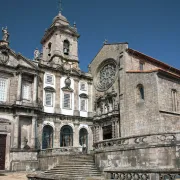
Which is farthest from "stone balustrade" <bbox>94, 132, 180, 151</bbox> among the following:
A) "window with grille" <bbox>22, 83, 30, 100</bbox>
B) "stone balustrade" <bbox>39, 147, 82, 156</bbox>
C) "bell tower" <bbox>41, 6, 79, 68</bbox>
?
"bell tower" <bbox>41, 6, 79, 68</bbox>

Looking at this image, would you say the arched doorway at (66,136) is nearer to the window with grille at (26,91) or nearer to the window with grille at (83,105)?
the window with grille at (83,105)

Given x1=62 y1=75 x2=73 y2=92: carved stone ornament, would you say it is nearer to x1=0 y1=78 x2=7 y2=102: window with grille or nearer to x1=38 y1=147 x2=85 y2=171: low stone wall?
x1=0 y1=78 x2=7 y2=102: window with grille

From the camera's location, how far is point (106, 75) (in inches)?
1256

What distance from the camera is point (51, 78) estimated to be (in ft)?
102

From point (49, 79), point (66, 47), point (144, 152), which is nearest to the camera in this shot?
point (144, 152)

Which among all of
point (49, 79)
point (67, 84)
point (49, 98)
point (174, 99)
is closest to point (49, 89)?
point (49, 98)

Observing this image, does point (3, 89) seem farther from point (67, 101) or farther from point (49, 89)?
point (67, 101)

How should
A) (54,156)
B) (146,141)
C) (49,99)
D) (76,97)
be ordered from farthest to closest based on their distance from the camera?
(76,97), (49,99), (54,156), (146,141)

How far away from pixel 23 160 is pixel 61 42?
17203mm

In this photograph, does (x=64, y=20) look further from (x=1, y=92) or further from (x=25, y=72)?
(x=1, y=92)

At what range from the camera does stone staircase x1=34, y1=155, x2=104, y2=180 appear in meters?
17.9

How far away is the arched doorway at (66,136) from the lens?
30525 mm

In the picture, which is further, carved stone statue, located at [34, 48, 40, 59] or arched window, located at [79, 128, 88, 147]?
arched window, located at [79, 128, 88, 147]

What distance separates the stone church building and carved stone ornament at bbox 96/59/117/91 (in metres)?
0.04
